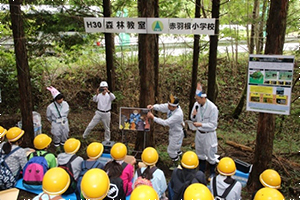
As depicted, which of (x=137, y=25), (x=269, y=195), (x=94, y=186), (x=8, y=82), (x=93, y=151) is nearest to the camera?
(x=269, y=195)

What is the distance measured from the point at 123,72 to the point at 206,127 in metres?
6.64

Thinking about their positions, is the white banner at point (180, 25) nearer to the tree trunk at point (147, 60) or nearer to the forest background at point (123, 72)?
the tree trunk at point (147, 60)

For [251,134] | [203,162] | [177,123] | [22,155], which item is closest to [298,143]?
[251,134]

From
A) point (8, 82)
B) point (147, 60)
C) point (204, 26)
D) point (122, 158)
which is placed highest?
point (204, 26)

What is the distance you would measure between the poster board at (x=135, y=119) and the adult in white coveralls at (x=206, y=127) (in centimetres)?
132

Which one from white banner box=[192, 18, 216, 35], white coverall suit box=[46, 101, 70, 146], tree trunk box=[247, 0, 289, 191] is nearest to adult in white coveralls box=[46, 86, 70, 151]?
white coverall suit box=[46, 101, 70, 146]

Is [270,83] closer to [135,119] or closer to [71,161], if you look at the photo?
[135,119]

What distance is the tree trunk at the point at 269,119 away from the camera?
4.64 metres

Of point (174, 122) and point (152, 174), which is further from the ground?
point (174, 122)

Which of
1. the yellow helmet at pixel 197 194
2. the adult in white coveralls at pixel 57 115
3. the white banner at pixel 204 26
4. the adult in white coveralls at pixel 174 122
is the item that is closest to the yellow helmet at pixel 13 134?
the adult in white coveralls at pixel 57 115

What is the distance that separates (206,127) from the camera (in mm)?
5734

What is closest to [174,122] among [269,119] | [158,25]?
[269,119]

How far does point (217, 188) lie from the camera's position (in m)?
3.91

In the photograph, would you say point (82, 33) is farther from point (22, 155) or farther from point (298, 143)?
point (298, 143)
